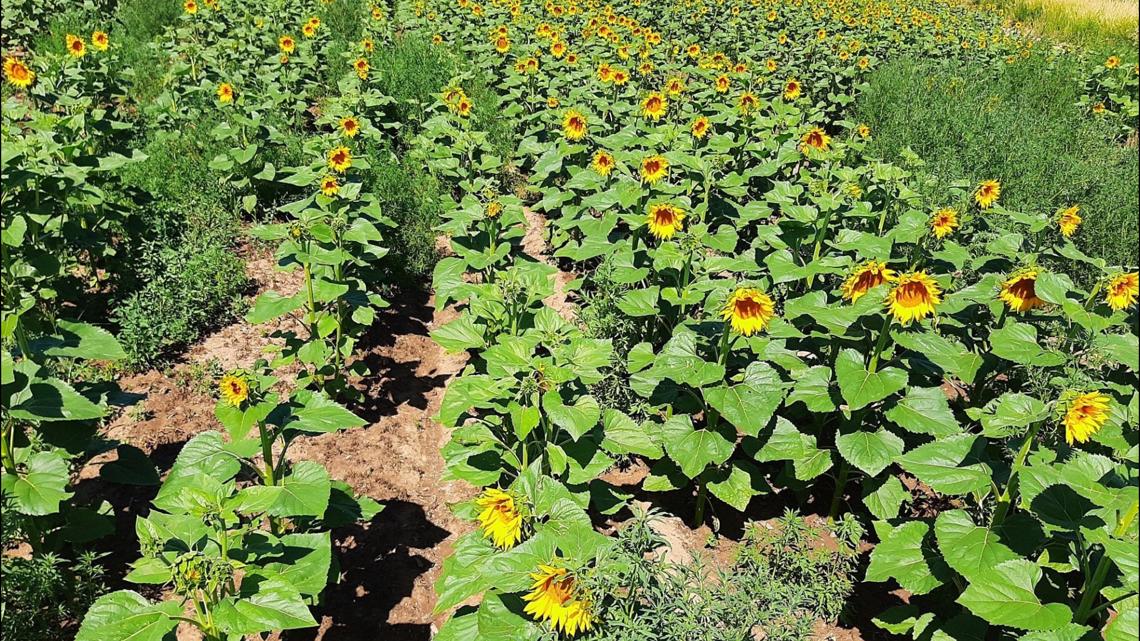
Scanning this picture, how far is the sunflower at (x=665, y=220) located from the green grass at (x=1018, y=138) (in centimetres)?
236

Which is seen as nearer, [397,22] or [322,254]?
[322,254]

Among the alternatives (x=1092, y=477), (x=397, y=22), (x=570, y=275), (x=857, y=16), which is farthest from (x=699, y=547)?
(x=857, y=16)

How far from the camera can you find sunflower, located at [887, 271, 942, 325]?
3.28 m

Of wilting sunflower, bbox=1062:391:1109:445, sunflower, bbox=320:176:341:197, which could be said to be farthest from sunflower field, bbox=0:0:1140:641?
sunflower, bbox=320:176:341:197

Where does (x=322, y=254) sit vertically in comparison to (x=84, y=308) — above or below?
above

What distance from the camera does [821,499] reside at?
4680 millimetres

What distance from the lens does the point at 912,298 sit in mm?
3307

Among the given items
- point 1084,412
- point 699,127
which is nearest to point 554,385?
point 1084,412

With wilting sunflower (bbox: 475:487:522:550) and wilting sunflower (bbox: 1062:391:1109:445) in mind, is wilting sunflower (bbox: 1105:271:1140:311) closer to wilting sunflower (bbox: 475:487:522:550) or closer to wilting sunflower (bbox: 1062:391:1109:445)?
wilting sunflower (bbox: 1062:391:1109:445)

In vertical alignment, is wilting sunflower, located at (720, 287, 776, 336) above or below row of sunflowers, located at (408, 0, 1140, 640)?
above

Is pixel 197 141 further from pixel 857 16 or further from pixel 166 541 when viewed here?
pixel 857 16

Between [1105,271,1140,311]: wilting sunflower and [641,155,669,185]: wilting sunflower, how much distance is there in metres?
2.84

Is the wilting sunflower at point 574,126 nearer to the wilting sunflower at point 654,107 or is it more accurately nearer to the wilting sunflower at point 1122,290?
the wilting sunflower at point 654,107

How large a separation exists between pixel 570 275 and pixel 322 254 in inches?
115
